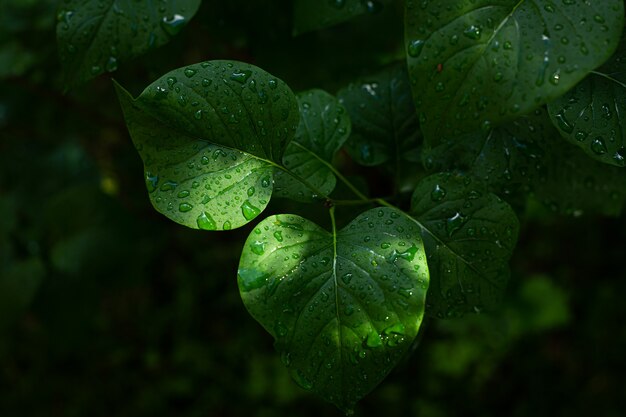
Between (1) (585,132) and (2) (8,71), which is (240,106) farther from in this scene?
(2) (8,71)

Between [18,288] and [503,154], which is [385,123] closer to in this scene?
[503,154]

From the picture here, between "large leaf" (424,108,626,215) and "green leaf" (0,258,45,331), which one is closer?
"large leaf" (424,108,626,215)

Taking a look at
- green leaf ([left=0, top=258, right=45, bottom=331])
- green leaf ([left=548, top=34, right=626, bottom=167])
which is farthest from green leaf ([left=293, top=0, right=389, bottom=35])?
green leaf ([left=0, top=258, right=45, bottom=331])

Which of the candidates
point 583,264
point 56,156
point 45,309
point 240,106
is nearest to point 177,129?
point 240,106

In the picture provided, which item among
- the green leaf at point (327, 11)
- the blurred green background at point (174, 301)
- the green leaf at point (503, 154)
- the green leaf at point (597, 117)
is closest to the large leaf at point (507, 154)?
the green leaf at point (503, 154)

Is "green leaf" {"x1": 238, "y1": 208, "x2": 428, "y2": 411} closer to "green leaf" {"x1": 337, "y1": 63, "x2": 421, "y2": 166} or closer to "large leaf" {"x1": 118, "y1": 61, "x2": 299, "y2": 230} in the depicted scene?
"large leaf" {"x1": 118, "y1": 61, "x2": 299, "y2": 230}

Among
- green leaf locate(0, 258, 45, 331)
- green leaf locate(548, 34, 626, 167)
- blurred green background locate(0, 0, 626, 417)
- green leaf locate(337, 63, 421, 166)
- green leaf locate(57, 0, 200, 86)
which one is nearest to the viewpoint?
green leaf locate(548, 34, 626, 167)
